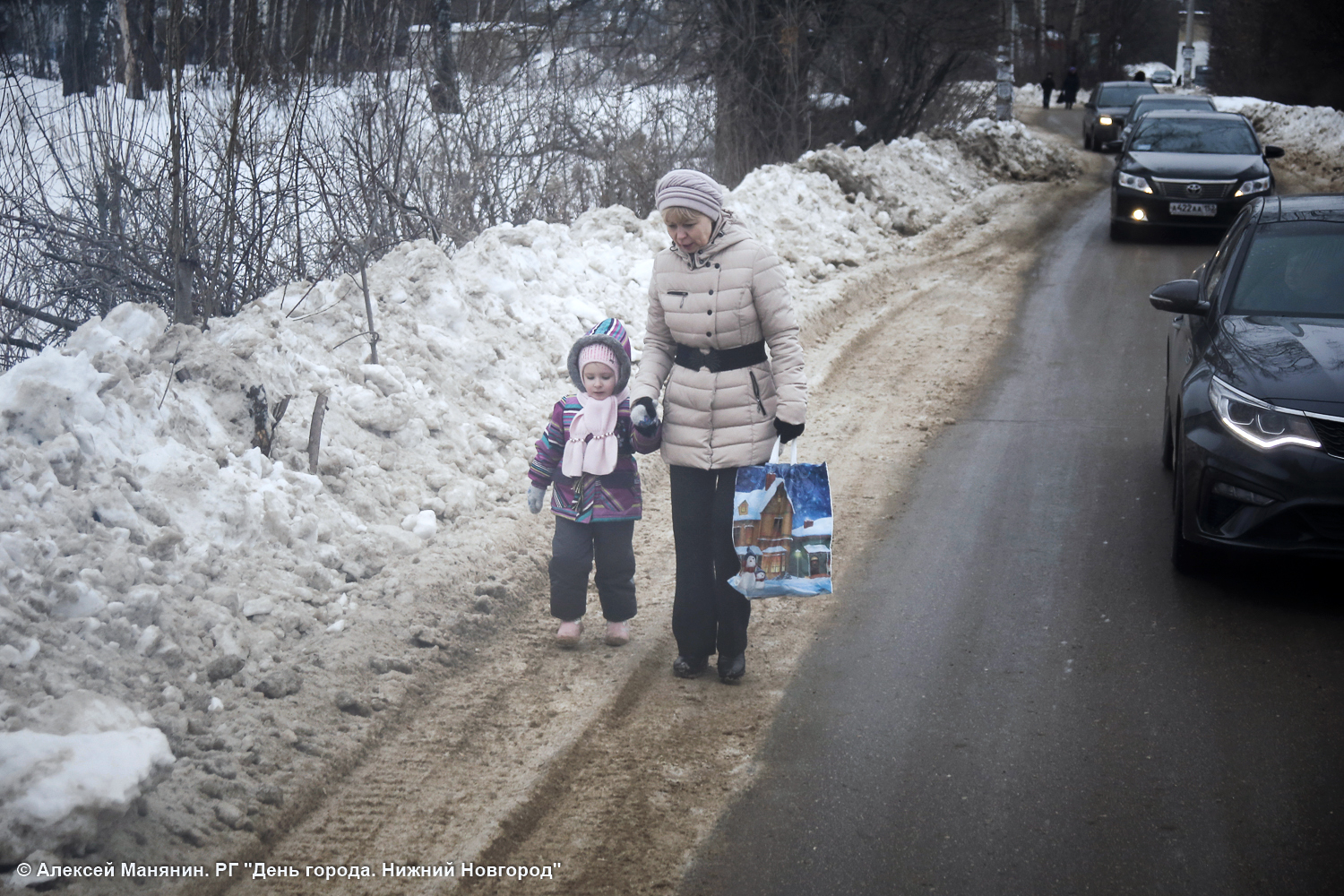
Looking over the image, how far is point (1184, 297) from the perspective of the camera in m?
5.53

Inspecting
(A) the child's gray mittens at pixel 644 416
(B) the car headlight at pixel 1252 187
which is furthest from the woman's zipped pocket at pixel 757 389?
(B) the car headlight at pixel 1252 187

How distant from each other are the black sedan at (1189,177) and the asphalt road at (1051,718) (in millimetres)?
9208

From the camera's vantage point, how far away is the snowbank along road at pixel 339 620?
3.22 m

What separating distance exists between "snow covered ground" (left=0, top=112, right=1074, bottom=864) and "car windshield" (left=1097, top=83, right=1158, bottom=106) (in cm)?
2831

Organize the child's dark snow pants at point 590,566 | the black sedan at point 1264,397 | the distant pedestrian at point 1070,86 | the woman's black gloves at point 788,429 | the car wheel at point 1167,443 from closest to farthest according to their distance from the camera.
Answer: the woman's black gloves at point 788,429 < the black sedan at point 1264,397 < the child's dark snow pants at point 590,566 < the car wheel at point 1167,443 < the distant pedestrian at point 1070,86

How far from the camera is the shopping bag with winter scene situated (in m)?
4.00

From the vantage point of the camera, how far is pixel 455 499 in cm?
557

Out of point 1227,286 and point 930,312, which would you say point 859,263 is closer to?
point 930,312

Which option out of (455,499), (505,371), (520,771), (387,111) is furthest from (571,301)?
(520,771)

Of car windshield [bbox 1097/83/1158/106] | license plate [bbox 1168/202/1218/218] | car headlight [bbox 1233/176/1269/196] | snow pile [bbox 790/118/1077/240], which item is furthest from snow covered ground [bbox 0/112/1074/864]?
car windshield [bbox 1097/83/1158/106]

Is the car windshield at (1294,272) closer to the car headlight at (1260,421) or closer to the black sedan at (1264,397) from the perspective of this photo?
the black sedan at (1264,397)

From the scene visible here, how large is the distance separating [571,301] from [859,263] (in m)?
5.28

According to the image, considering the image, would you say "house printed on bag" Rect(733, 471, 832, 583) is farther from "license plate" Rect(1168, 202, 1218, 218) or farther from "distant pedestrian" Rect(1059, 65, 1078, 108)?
"distant pedestrian" Rect(1059, 65, 1078, 108)

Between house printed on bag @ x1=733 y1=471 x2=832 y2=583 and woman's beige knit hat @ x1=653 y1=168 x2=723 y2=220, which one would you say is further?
house printed on bag @ x1=733 y1=471 x2=832 y2=583
